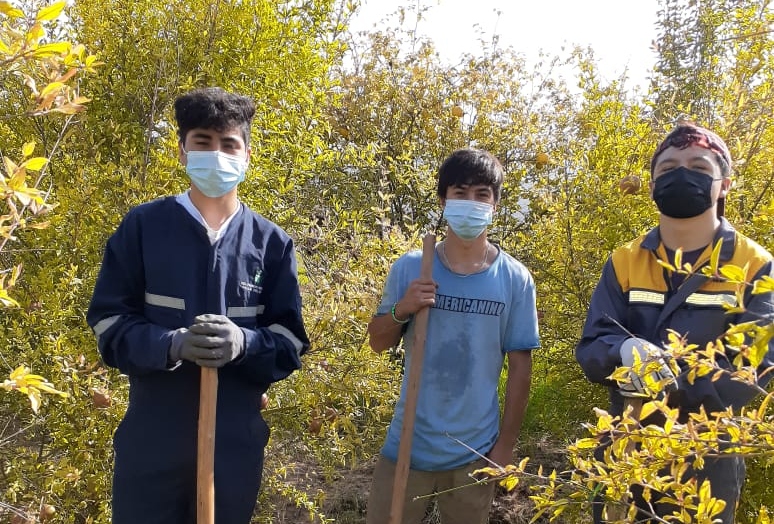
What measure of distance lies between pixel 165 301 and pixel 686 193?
157 centimetres

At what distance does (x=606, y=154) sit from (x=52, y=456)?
9.40 feet

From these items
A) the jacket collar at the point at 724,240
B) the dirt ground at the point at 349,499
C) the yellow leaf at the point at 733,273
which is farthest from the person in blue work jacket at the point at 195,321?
the dirt ground at the point at 349,499

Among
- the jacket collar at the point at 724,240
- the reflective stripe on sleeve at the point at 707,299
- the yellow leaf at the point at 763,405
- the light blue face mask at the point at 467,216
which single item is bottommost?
the yellow leaf at the point at 763,405

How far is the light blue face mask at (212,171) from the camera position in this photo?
229 centimetres

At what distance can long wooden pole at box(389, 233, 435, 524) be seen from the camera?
238 cm

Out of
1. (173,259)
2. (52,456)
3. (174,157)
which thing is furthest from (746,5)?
(52,456)

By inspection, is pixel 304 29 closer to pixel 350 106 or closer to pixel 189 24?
pixel 189 24

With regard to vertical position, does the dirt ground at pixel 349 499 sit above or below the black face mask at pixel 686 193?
below

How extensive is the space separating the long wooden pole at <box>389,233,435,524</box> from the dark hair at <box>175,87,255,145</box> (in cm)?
75

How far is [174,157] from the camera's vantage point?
3.05 meters

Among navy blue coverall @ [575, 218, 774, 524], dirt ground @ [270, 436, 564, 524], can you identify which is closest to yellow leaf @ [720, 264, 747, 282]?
navy blue coverall @ [575, 218, 774, 524]

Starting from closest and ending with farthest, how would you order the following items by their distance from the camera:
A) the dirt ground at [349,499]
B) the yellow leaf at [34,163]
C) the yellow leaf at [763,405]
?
the yellow leaf at [763,405]
the yellow leaf at [34,163]
the dirt ground at [349,499]

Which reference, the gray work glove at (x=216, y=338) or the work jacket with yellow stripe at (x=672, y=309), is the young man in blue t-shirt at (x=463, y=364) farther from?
the gray work glove at (x=216, y=338)

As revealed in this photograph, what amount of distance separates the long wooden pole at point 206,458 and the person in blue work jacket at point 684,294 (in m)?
1.10
